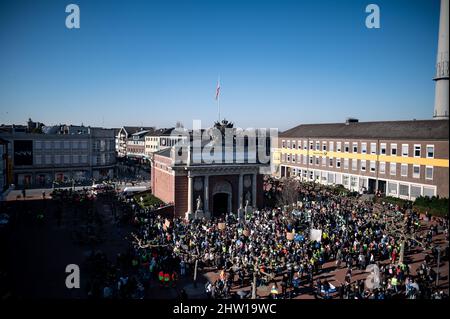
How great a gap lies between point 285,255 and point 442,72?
14913 millimetres

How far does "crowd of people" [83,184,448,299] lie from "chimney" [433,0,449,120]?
4298mm

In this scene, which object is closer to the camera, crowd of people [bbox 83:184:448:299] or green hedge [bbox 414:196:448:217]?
green hedge [bbox 414:196:448:217]

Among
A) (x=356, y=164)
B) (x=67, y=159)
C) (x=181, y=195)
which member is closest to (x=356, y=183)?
(x=356, y=164)

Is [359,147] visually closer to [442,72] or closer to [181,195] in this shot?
[181,195]

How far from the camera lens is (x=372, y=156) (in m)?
37.0

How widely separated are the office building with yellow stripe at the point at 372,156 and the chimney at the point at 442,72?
0.64 m

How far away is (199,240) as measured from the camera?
1021 inches

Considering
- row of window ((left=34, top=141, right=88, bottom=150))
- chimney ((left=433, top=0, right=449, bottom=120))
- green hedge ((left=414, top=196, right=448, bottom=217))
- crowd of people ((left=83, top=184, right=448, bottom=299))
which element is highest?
chimney ((left=433, top=0, right=449, bottom=120))

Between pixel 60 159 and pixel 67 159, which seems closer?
pixel 60 159

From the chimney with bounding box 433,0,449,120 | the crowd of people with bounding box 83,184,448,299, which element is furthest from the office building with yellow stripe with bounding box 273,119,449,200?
the crowd of people with bounding box 83,184,448,299

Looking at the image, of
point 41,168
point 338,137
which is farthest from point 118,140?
point 338,137

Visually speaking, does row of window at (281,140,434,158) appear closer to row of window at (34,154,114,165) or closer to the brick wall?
the brick wall

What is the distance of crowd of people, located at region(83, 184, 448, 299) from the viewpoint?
60.2 feet
